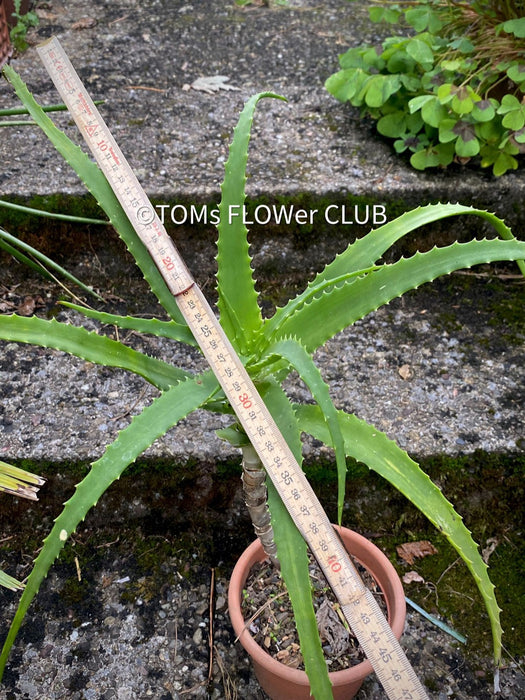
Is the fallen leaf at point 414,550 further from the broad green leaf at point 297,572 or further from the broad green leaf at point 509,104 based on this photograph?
the broad green leaf at point 509,104

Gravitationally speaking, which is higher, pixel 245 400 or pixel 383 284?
pixel 383 284

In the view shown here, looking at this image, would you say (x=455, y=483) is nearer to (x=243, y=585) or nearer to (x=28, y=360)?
(x=243, y=585)

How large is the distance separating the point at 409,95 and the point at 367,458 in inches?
48.5

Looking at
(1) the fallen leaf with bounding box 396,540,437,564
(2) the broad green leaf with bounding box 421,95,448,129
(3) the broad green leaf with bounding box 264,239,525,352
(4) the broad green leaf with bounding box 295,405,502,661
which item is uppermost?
(2) the broad green leaf with bounding box 421,95,448,129

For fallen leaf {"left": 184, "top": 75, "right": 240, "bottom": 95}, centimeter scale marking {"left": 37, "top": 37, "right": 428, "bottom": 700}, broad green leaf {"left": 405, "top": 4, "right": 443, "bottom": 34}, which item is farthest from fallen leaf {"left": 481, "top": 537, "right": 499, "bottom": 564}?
fallen leaf {"left": 184, "top": 75, "right": 240, "bottom": 95}

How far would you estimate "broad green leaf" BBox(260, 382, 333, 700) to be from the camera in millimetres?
675

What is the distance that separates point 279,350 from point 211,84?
146cm

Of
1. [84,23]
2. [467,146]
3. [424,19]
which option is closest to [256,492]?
[467,146]

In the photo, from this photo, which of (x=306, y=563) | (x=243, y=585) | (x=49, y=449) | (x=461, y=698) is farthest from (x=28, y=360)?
(x=461, y=698)

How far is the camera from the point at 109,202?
810mm

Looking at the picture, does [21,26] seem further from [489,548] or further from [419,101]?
[489,548]

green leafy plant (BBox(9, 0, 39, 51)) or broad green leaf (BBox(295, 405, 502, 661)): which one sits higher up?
green leafy plant (BBox(9, 0, 39, 51))

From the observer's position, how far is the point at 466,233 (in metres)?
1.58

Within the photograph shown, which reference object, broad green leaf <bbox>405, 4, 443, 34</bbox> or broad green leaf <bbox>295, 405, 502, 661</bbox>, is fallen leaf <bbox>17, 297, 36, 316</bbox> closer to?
broad green leaf <bbox>295, 405, 502, 661</bbox>
